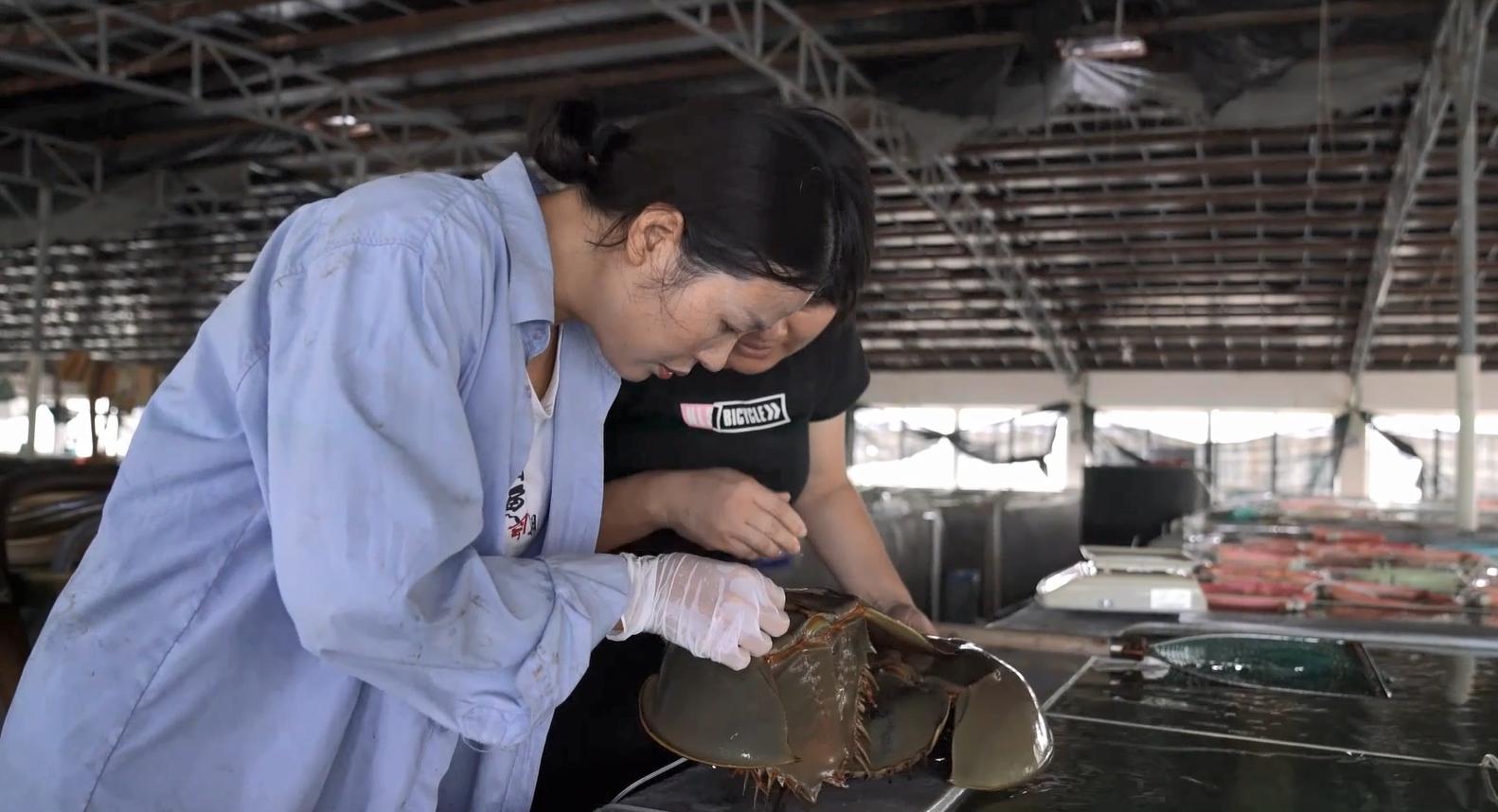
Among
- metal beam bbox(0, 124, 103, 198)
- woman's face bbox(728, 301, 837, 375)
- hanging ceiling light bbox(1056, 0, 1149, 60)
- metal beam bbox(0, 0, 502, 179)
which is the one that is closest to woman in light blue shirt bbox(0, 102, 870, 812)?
woman's face bbox(728, 301, 837, 375)

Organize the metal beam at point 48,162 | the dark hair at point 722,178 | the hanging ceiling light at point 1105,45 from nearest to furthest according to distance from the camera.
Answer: the dark hair at point 722,178 → the hanging ceiling light at point 1105,45 → the metal beam at point 48,162

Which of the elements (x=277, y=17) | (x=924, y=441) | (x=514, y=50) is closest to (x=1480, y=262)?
(x=924, y=441)

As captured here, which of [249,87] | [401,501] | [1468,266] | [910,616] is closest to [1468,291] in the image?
[1468,266]

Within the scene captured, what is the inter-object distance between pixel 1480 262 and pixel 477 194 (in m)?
12.1

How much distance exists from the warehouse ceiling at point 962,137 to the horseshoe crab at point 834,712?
0.66 m

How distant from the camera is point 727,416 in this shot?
172cm

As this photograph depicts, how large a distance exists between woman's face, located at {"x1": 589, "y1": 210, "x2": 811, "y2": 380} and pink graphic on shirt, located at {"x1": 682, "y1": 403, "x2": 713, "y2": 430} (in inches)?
19.1

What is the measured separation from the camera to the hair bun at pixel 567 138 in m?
1.15

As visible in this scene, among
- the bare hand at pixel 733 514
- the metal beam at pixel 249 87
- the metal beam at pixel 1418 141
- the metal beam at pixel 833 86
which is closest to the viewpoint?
the bare hand at pixel 733 514

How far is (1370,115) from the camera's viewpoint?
8242 millimetres

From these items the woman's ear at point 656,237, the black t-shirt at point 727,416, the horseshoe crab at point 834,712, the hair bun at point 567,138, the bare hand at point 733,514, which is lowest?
the horseshoe crab at point 834,712

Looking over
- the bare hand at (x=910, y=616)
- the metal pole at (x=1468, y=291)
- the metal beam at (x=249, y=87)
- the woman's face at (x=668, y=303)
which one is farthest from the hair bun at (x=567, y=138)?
the metal beam at (x=249, y=87)

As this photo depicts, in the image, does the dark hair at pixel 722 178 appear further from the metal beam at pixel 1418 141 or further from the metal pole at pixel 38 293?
the metal pole at pixel 38 293

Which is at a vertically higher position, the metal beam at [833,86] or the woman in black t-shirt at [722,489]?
the metal beam at [833,86]
